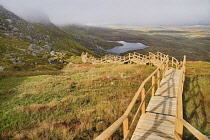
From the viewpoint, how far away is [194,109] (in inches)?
306

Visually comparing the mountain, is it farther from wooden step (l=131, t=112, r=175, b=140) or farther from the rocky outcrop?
wooden step (l=131, t=112, r=175, b=140)

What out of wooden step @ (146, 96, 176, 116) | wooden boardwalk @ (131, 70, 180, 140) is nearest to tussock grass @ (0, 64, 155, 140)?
wooden boardwalk @ (131, 70, 180, 140)

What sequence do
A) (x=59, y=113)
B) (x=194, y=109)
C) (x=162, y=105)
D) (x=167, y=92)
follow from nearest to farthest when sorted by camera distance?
(x=162, y=105)
(x=59, y=113)
(x=194, y=109)
(x=167, y=92)

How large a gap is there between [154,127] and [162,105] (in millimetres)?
2058

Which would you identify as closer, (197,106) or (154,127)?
(154,127)

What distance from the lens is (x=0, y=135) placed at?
218 inches

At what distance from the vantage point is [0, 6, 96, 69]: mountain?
2970 centimetres

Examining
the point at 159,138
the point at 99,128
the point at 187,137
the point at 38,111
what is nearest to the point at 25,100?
the point at 38,111

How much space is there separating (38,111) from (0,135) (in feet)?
7.33

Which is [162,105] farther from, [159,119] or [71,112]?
[71,112]

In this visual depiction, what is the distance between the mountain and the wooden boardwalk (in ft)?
77.8

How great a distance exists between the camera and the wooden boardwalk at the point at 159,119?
4980 millimetres

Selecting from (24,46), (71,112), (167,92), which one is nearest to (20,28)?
(24,46)

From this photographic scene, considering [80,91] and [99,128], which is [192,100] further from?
[80,91]
